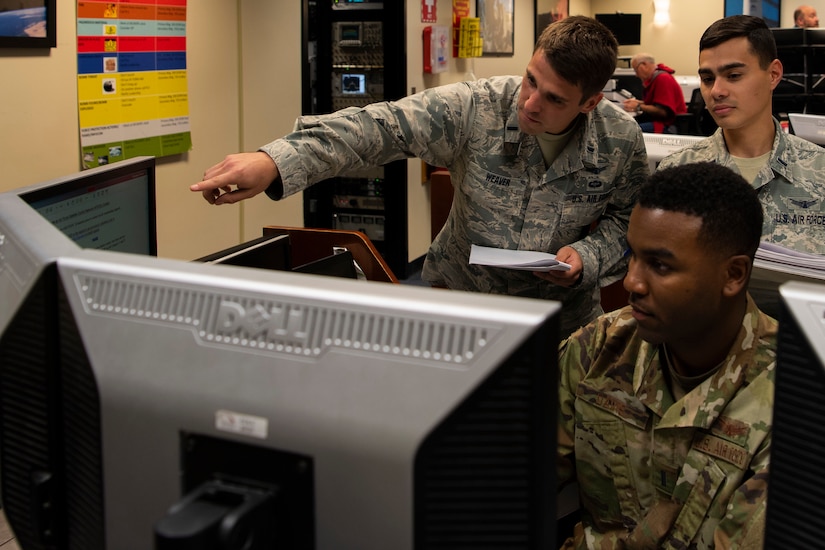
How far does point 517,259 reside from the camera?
5.98ft

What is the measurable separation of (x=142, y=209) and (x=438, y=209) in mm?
2177

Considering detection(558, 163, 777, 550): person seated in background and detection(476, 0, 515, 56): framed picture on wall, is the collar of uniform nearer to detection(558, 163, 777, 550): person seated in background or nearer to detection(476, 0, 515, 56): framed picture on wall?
detection(558, 163, 777, 550): person seated in background

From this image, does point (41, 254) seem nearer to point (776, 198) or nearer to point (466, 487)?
point (466, 487)

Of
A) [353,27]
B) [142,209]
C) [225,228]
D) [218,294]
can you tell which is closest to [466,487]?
[218,294]

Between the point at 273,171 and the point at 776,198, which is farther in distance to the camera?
the point at 776,198

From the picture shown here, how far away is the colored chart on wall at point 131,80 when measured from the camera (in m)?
3.21

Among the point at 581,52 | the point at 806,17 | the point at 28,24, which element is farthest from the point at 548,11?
the point at 581,52

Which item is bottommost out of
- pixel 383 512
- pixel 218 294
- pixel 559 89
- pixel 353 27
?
pixel 383 512

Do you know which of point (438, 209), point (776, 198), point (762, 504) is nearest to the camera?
point (762, 504)

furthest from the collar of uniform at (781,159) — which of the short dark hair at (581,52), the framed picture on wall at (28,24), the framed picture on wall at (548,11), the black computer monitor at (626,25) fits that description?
the black computer monitor at (626,25)

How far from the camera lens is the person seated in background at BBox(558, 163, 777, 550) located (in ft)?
3.76

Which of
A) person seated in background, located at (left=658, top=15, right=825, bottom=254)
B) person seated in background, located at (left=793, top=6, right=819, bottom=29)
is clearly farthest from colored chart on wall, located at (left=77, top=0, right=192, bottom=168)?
person seated in background, located at (left=793, top=6, right=819, bottom=29)

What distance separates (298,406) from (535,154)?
138cm

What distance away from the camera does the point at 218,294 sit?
2.37ft
